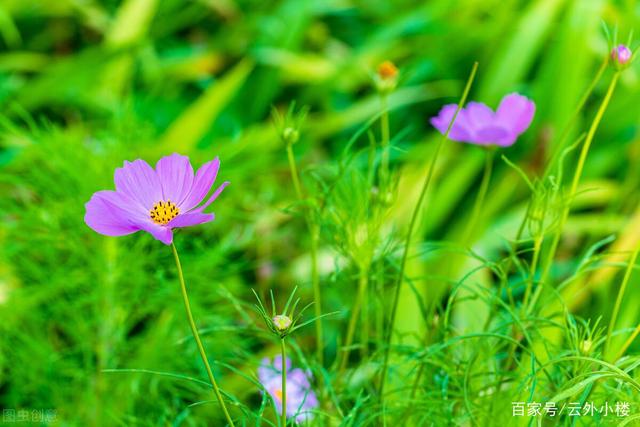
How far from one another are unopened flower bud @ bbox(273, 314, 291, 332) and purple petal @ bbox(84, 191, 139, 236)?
0.28ft

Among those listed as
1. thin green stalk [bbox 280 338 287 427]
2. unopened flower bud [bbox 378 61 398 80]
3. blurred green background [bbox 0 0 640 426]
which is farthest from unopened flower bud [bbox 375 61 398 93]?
thin green stalk [bbox 280 338 287 427]

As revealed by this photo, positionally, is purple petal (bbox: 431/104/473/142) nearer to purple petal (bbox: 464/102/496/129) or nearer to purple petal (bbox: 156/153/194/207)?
purple petal (bbox: 464/102/496/129)

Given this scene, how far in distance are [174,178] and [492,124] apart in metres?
0.23

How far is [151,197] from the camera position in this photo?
0.40m

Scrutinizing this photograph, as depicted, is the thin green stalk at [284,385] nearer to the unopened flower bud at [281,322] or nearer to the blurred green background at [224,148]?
the unopened flower bud at [281,322]

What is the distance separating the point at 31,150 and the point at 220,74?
70cm

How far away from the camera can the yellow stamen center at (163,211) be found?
41 centimetres

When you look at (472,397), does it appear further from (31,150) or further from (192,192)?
(31,150)

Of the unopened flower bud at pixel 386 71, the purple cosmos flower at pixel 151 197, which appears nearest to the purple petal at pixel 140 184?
the purple cosmos flower at pixel 151 197

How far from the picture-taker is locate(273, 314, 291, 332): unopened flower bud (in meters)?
0.34

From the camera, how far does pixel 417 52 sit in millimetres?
1493

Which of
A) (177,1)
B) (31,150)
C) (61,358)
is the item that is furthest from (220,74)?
(61,358)

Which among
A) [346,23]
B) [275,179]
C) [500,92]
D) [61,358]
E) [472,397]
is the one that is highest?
[346,23]

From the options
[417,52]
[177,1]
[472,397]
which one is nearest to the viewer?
[472,397]
